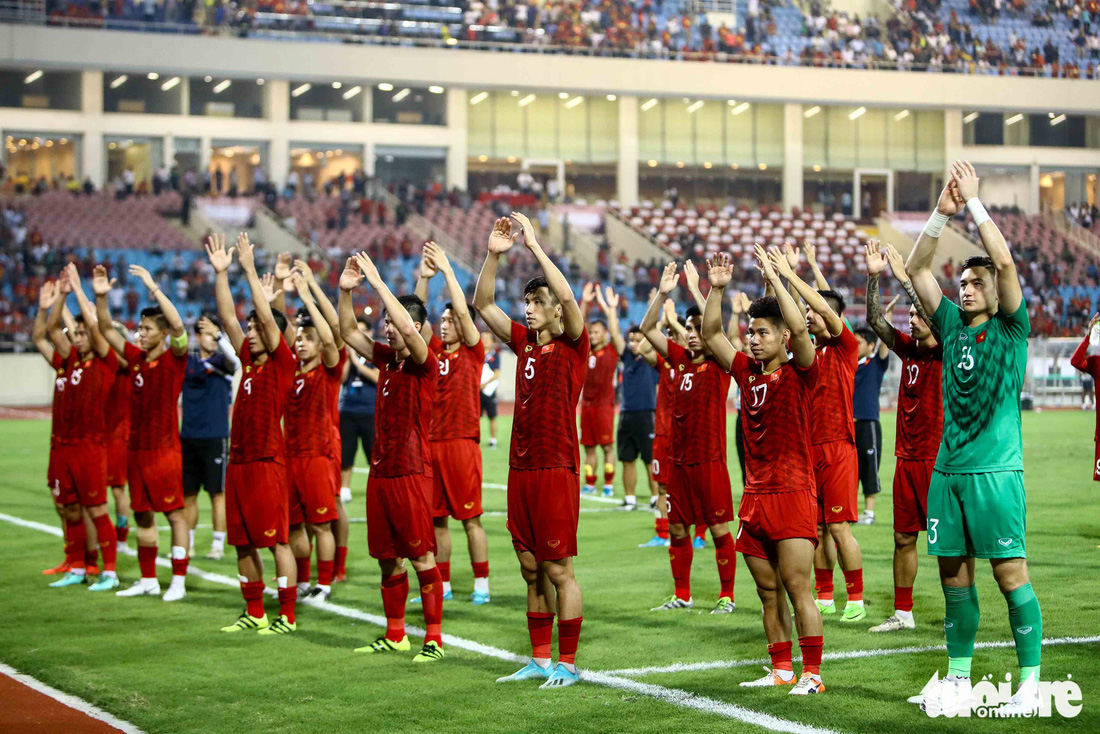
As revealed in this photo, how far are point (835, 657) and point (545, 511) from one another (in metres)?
2.08

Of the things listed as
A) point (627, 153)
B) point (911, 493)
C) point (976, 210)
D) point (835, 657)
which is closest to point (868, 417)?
point (911, 493)

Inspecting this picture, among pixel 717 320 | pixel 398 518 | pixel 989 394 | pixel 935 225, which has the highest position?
pixel 935 225

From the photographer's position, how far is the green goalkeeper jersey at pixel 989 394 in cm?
625

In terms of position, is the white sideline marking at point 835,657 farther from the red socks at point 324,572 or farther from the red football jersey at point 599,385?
the red football jersey at point 599,385

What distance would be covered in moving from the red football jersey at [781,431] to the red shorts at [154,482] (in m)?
5.59

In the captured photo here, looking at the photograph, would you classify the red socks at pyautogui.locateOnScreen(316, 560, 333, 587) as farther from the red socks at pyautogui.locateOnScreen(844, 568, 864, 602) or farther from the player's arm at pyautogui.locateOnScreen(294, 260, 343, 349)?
the red socks at pyautogui.locateOnScreen(844, 568, 864, 602)

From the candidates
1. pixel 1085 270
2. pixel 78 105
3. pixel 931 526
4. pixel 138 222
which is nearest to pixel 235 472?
pixel 931 526

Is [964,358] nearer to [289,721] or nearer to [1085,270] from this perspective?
[289,721]

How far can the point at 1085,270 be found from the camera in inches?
1882

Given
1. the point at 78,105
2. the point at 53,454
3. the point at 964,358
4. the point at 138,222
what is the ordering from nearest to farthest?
the point at 964,358 < the point at 53,454 < the point at 138,222 < the point at 78,105

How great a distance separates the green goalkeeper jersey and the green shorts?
62 mm

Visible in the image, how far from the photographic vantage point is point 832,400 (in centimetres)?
921

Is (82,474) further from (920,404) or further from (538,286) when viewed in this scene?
(920,404)

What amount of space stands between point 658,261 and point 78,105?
72.8 feet
